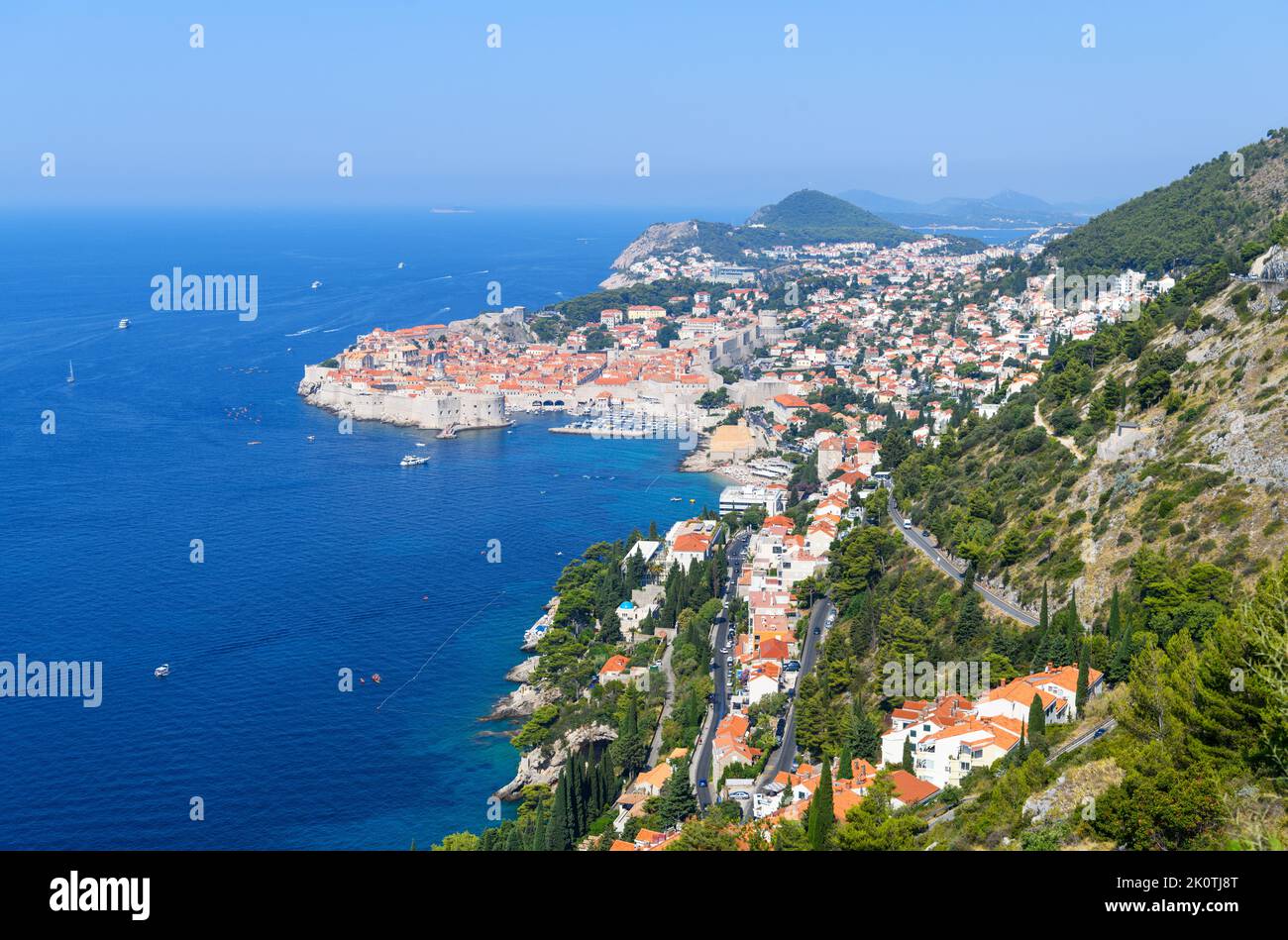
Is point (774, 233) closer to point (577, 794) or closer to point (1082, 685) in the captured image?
point (577, 794)

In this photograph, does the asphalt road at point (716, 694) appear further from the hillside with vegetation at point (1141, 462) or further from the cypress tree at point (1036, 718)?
the cypress tree at point (1036, 718)

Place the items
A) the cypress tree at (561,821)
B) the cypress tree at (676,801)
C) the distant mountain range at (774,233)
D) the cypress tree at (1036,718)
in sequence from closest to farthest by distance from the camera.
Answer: the cypress tree at (1036,718)
the cypress tree at (676,801)
the cypress tree at (561,821)
the distant mountain range at (774,233)

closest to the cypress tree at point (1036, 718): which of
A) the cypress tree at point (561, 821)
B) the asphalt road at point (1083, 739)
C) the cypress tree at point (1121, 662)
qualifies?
the asphalt road at point (1083, 739)

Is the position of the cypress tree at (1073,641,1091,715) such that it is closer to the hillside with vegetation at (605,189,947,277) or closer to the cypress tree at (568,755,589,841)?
the cypress tree at (568,755,589,841)

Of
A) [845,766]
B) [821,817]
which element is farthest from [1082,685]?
[821,817]
